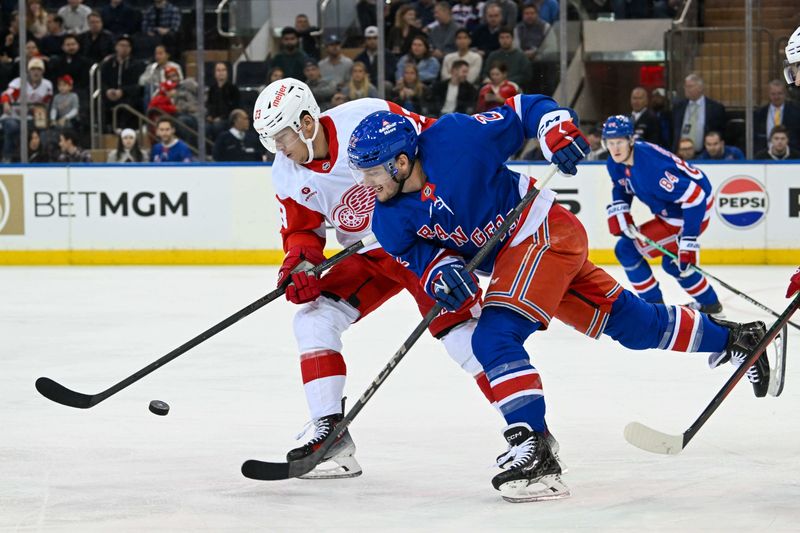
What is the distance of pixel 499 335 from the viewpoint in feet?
10.2

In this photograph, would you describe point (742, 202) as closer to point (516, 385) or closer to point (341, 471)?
point (341, 471)

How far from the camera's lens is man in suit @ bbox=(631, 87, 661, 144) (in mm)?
9180

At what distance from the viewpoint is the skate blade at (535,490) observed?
3062mm

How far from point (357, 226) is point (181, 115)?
6.31m

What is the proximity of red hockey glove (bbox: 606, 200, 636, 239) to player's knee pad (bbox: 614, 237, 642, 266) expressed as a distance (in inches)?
2.2

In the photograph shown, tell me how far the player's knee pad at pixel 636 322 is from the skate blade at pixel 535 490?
0.54 meters

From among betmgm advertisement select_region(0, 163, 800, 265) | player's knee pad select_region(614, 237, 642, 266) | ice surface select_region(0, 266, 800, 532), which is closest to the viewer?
ice surface select_region(0, 266, 800, 532)

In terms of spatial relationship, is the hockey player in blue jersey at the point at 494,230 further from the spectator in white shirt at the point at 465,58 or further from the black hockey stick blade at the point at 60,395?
the spectator in white shirt at the point at 465,58

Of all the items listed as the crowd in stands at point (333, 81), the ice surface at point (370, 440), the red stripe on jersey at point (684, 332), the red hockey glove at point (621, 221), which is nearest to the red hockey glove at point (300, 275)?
the ice surface at point (370, 440)

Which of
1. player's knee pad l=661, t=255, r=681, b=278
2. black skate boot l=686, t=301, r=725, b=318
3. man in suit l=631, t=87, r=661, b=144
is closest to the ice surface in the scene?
black skate boot l=686, t=301, r=725, b=318

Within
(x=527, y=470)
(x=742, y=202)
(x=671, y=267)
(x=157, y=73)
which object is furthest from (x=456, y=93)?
(x=527, y=470)

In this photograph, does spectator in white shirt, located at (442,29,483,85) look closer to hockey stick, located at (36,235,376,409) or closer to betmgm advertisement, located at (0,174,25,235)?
betmgm advertisement, located at (0,174,25,235)

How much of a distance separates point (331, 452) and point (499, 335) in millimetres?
590

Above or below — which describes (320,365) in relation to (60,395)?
above
